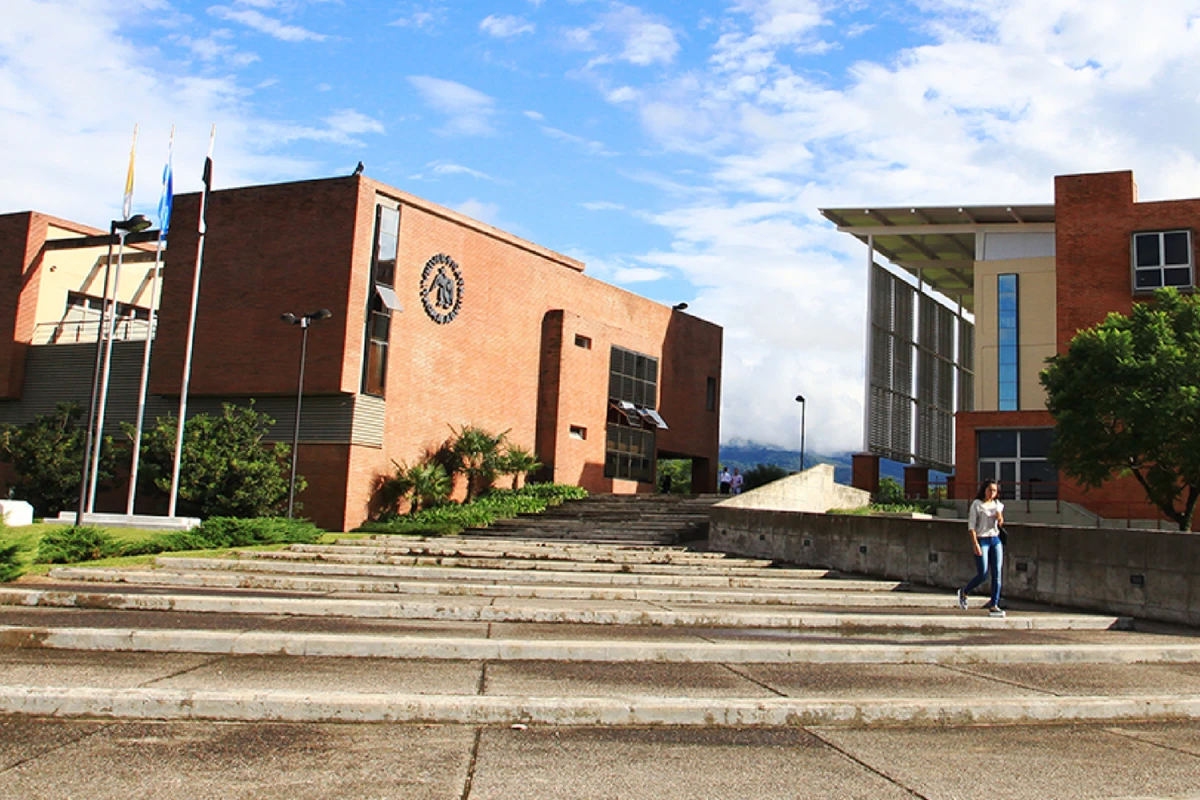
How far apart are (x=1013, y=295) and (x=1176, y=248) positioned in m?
9.32

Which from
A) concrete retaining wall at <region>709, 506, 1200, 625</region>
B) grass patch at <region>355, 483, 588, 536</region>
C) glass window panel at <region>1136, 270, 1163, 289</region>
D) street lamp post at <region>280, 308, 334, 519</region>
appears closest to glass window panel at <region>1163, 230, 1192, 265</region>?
glass window panel at <region>1136, 270, 1163, 289</region>

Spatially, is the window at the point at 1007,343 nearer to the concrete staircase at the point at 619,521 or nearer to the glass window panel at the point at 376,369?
the concrete staircase at the point at 619,521

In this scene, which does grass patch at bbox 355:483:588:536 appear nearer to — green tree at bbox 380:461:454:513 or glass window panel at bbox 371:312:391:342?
green tree at bbox 380:461:454:513

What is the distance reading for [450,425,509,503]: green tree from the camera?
3306cm

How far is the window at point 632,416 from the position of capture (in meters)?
39.5

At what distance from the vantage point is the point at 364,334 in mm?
30328

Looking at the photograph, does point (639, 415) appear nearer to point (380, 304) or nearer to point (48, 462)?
point (380, 304)

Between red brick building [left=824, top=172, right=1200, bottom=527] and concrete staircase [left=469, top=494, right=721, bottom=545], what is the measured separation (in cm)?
1461

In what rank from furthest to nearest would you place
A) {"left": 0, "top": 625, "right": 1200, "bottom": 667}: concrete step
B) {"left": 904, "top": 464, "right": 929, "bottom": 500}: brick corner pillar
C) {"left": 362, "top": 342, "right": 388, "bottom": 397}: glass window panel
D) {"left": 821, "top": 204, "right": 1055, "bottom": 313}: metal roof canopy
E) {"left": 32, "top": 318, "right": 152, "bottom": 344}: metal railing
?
1. {"left": 904, "top": 464, "right": 929, "bottom": 500}: brick corner pillar
2. {"left": 821, "top": 204, "right": 1055, "bottom": 313}: metal roof canopy
3. {"left": 32, "top": 318, "right": 152, "bottom": 344}: metal railing
4. {"left": 362, "top": 342, "right": 388, "bottom": 397}: glass window panel
5. {"left": 0, "top": 625, "right": 1200, "bottom": 667}: concrete step

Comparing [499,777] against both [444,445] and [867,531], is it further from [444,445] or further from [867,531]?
[444,445]

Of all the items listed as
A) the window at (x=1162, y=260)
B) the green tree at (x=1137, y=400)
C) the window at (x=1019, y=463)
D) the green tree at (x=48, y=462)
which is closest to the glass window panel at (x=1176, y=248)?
the window at (x=1162, y=260)

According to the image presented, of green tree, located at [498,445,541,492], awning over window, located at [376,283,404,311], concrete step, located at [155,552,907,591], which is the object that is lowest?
concrete step, located at [155,552,907,591]

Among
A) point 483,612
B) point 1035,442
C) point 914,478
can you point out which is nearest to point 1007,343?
point 1035,442

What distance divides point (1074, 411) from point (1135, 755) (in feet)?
90.4
